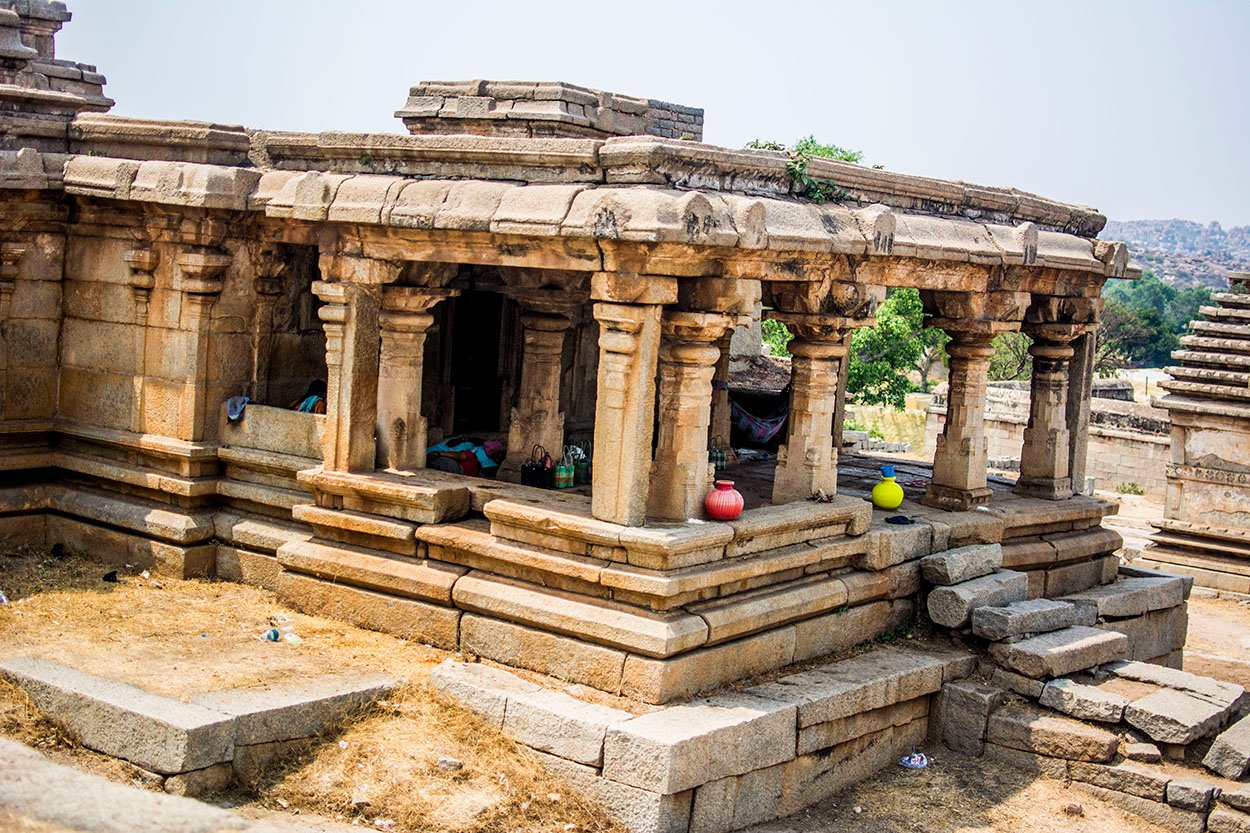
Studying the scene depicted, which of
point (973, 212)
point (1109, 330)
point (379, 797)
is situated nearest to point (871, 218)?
point (973, 212)

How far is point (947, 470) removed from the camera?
1061 centimetres

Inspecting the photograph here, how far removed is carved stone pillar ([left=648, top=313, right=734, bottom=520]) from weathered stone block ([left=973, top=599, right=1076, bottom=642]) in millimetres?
2312

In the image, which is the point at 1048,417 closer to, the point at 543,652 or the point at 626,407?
the point at 626,407

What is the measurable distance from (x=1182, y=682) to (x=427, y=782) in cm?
497

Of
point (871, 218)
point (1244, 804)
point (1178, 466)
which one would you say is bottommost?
point (1244, 804)

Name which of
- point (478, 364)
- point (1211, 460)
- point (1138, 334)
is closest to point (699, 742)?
point (478, 364)

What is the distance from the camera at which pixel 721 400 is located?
12547 millimetres

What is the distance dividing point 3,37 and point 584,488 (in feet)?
18.5

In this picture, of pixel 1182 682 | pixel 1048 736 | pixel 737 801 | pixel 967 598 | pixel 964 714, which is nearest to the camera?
pixel 737 801

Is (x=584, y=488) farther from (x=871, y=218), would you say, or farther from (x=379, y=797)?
(x=379, y=797)

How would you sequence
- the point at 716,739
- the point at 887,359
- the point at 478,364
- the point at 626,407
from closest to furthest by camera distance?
the point at 716,739 < the point at 626,407 < the point at 478,364 < the point at 887,359

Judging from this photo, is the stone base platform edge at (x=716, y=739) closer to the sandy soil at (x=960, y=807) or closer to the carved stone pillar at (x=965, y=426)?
the sandy soil at (x=960, y=807)

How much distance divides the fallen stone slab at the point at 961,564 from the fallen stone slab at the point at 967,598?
67mm

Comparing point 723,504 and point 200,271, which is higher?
point 200,271
